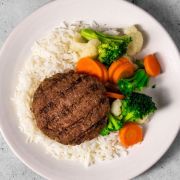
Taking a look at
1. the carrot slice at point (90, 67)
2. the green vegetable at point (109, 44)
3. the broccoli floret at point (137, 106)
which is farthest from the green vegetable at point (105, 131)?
→ the green vegetable at point (109, 44)

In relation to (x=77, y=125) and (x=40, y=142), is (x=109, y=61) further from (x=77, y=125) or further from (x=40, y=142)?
(x=40, y=142)

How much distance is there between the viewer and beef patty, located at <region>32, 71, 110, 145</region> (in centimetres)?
465

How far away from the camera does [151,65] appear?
190 inches

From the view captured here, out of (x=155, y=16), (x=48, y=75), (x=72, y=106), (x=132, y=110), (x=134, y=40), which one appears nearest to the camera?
(x=72, y=106)

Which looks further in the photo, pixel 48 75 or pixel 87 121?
pixel 48 75

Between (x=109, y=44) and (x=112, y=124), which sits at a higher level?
(x=109, y=44)

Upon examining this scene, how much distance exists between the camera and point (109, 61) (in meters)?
4.82

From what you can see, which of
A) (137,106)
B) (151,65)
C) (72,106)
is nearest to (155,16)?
(151,65)

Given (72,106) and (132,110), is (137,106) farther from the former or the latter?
(72,106)

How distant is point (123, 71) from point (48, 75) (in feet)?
2.68

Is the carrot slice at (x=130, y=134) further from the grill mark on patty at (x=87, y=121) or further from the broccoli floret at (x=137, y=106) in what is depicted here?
the grill mark on patty at (x=87, y=121)

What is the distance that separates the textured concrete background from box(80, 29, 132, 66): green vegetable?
1.97ft

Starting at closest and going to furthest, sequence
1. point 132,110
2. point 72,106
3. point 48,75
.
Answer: point 72,106 → point 132,110 → point 48,75

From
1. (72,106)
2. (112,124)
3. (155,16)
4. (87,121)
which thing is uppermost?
(155,16)
